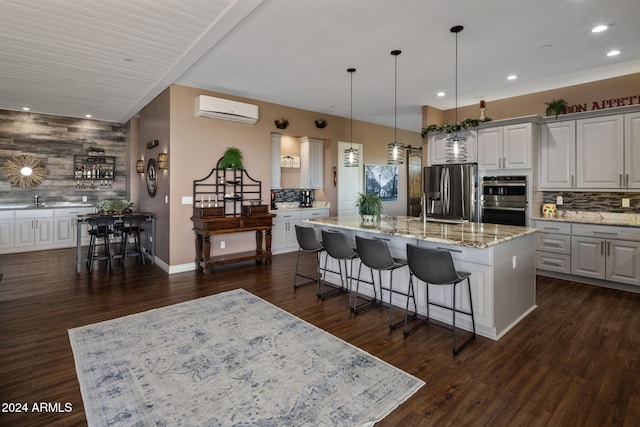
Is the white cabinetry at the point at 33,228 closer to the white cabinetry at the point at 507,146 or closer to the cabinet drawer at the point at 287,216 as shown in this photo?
the cabinet drawer at the point at 287,216

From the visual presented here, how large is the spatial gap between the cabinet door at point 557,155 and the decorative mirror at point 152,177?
21.3ft

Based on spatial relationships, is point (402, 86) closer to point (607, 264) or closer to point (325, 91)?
point (325, 91)

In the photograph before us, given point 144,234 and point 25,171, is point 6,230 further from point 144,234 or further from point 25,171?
point 144,234

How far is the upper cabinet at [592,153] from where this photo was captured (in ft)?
14.8

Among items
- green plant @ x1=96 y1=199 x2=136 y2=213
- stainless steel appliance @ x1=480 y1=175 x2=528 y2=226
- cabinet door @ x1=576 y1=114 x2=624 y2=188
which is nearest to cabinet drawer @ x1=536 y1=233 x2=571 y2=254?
stainless steel appliance @ x1=480 y1=175 x2=528 y2=226

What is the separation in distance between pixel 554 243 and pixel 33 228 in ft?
31.5

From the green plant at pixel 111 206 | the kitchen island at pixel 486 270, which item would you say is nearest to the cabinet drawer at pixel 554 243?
the kitchen island at pixel 486 270

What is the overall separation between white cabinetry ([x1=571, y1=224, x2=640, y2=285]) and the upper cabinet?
0.68 metres

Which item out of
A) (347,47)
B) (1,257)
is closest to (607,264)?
(347,47)

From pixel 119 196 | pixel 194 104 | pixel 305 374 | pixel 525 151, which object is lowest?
pixel 305 374

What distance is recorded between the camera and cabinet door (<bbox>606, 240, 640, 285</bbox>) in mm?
4270

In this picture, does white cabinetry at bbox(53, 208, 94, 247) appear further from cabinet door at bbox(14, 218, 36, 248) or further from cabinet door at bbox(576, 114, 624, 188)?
cabinet door at bbox(576, 114, 624, 188)

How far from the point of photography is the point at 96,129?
7.75 m

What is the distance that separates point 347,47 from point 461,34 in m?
1.24
